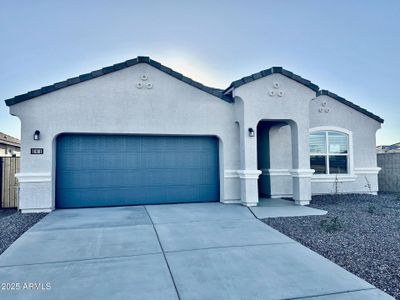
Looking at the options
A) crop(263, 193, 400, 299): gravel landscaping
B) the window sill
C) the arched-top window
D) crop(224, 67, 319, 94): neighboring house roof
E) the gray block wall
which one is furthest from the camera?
the gray block wall

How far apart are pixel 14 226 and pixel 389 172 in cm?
1582

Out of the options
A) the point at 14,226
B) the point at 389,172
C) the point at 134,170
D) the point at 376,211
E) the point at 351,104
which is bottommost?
the point at 376,211

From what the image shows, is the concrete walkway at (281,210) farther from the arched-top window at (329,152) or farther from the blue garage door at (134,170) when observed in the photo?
the arched-top window at (329,152)

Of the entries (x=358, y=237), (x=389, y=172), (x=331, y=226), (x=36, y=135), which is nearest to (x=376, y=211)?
(x=331, y=226)

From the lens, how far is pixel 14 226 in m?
6.77

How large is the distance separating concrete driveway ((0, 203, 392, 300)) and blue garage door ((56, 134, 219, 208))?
2.40m

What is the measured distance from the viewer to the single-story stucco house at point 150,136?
8.64 meters

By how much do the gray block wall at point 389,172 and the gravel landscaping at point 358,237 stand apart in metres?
4.46

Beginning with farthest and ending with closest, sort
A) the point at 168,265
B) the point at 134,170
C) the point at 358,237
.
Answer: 1. the point at 134,170
2. the point at 358,237
3. the point at 168,265

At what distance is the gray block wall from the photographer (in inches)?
520

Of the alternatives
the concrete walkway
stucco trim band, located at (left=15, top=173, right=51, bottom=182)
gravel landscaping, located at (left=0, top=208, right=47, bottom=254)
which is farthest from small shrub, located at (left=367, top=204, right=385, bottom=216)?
stucco trim band, located at (left=15, top=173, right=51, bottom=182)

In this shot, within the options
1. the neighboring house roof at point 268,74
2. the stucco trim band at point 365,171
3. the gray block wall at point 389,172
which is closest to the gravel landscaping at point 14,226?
the neighboring house roof at point 268,74

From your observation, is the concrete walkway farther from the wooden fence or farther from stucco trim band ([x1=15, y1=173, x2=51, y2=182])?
the wooden fence

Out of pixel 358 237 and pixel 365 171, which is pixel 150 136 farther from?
pixel 365 171
